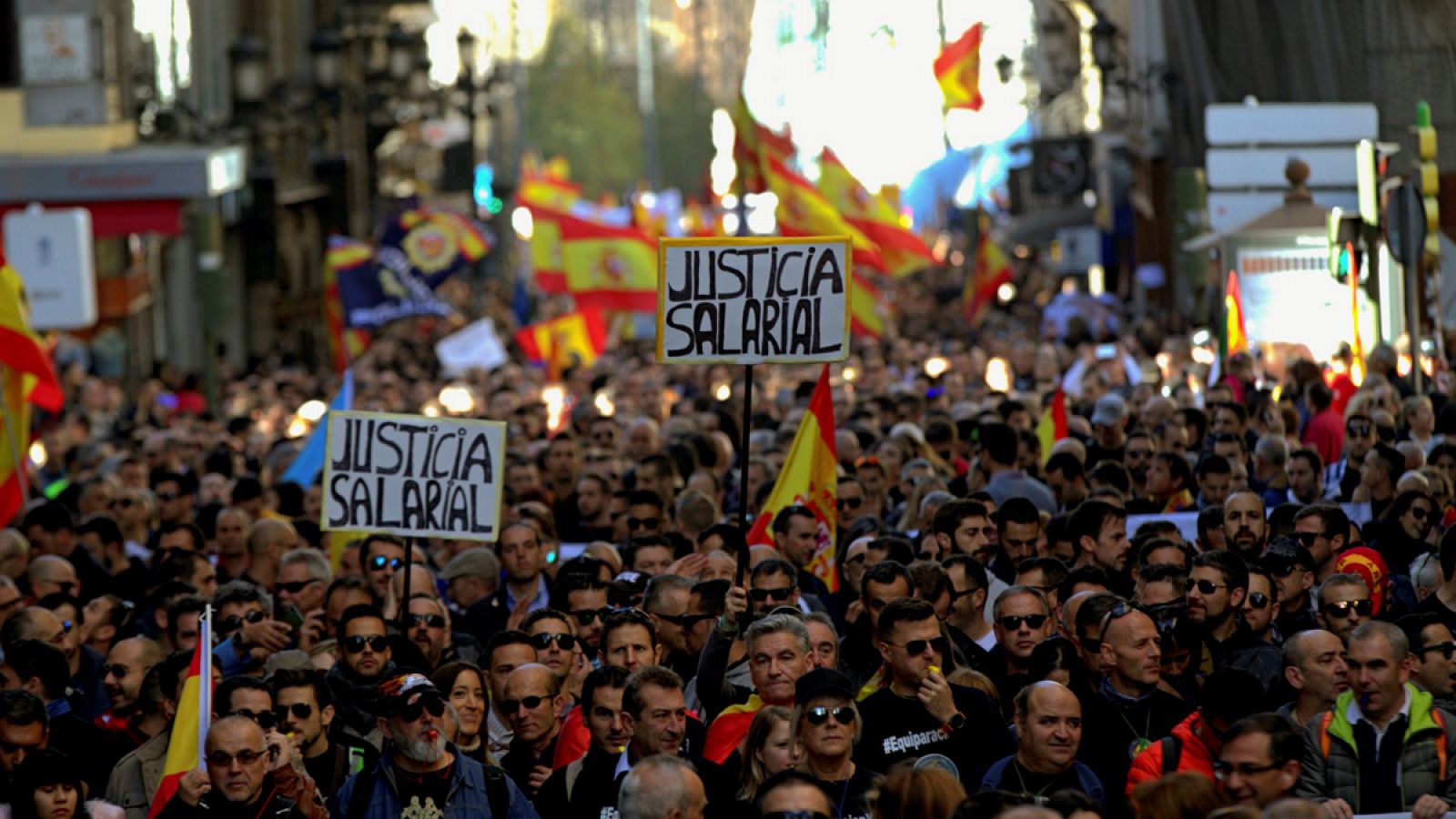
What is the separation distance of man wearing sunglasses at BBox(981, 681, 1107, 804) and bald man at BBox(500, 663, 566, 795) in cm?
163

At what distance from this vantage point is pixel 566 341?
29.2m

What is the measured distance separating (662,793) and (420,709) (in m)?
1.12

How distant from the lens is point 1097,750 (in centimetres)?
768

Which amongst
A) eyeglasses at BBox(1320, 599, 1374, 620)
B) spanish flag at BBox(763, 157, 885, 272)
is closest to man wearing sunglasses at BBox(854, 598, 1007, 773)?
eyeglasses at BBox(1320, 599, 1374, 620)

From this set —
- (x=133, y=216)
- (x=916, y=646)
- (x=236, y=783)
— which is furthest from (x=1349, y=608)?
(x=133, y=216)

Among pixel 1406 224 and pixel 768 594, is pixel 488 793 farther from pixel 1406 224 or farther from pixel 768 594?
pixel 1406 224

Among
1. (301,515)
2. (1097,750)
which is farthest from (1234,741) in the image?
(301,515)

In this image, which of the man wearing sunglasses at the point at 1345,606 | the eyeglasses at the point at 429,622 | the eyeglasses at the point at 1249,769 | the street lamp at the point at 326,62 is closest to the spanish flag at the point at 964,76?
the street lamp at the point at 326,62

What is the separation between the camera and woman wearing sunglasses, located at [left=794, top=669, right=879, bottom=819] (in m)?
7.04

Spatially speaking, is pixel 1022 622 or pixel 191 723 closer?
pixel 191 723

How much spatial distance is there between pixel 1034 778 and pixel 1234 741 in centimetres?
100

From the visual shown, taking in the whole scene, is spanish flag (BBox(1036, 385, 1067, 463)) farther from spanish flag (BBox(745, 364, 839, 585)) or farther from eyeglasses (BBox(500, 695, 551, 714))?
eyeglasses (BBox(500, 695, 551, 714))

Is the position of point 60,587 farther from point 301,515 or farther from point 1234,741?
point 1234,741

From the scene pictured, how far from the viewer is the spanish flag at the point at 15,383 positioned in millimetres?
14914
